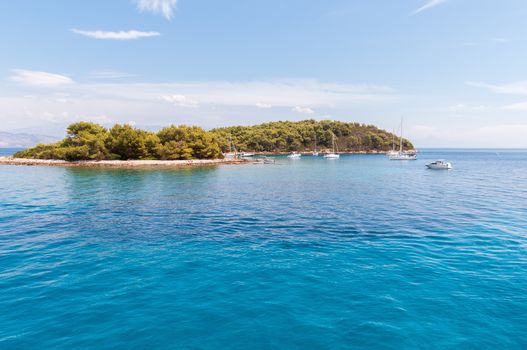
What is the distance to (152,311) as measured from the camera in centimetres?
1361

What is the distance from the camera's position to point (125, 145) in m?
124

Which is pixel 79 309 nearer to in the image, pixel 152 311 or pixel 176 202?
pixel 152 311

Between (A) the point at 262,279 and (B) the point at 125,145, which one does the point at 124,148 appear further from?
(A) the point at 262,279

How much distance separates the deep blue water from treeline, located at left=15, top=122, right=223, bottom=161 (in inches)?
3686

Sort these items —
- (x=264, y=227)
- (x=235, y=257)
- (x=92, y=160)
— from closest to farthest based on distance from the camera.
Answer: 1. (x=235, y=257)
2. (x=264, y=227)
3. (x=92, y=160)

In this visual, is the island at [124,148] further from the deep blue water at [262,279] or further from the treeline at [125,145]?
the deep blue water at [262,279]

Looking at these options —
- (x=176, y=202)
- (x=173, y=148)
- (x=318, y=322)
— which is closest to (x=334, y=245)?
(x=318, y=322)

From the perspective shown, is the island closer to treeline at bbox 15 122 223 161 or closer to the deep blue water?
treeline at bbox 15 122 223 161

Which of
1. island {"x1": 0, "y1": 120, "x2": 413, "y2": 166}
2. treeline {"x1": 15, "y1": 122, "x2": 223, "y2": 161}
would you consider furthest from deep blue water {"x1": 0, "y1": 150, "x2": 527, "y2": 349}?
treeline {"x1": 15, "y1": 122, "x2": 223, "y2": 161}

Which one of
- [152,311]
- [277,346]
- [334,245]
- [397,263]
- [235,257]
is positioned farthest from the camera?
[334,245]

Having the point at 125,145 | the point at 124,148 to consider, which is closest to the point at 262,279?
the point at 125,145

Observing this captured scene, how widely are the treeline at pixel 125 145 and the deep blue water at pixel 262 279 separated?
93.6m

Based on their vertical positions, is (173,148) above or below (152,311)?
above

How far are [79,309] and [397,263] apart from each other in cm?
1779
